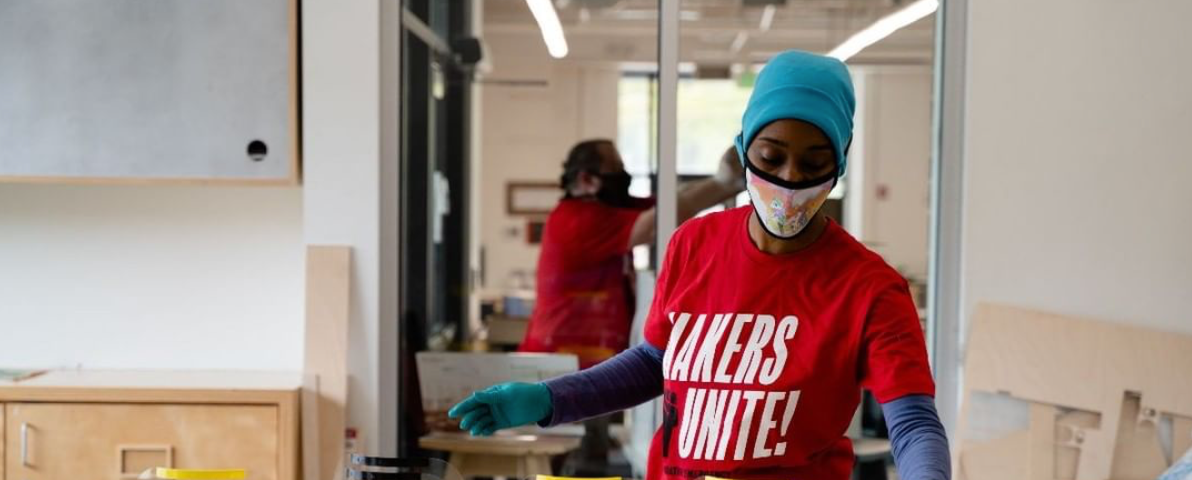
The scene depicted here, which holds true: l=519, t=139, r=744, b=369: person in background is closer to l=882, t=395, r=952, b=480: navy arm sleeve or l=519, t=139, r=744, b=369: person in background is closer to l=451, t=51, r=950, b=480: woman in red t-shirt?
l=451, t=51, r=950, b=480: woman in red t-shirt

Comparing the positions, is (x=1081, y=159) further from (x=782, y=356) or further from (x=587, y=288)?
(x=782, y=356)

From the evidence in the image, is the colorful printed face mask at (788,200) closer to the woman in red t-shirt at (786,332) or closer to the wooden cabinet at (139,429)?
the woman in red t-shirt at (786,332)

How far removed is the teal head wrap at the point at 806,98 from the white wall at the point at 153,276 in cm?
216

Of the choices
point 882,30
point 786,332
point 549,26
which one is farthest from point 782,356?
point 882,30

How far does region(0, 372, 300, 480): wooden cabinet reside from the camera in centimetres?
305

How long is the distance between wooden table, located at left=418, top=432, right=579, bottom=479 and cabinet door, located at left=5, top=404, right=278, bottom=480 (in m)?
0.57

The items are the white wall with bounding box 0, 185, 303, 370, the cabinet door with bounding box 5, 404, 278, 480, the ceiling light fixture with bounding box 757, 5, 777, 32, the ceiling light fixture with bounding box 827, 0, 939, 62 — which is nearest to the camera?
the cabinet door with bounding box 5, 404, 278, 480

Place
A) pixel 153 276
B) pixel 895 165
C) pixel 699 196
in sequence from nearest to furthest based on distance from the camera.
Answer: pixel 699 196
pixel 153 276
pixel 895 165

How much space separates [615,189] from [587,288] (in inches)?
12.5

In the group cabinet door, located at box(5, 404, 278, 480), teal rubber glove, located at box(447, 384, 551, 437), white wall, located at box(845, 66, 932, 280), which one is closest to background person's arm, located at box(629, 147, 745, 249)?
white wall, located at box(845, 66, 932, 280)

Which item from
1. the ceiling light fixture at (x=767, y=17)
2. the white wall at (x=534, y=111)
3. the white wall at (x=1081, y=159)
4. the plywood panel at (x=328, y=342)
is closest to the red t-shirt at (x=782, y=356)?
the plywood panel at (x=328, y=342)

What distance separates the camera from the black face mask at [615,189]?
347 cm

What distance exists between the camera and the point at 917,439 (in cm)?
153

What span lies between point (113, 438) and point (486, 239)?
142 cm
